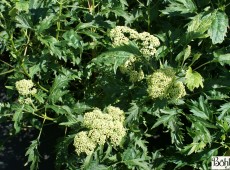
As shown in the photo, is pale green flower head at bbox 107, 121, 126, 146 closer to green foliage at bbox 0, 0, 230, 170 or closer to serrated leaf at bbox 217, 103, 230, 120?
green foliage at bbox 0, 0, 230, 170

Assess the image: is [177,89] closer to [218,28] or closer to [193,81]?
[193,81]

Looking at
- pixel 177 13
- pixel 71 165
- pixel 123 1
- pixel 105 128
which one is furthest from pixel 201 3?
pixel 71 165

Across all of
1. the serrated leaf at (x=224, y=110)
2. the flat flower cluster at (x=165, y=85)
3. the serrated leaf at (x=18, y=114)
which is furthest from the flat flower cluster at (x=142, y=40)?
the serrated leaf at (x=18, y=114)

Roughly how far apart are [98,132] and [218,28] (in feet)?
3.81

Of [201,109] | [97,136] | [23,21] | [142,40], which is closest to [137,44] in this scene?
[142,40]

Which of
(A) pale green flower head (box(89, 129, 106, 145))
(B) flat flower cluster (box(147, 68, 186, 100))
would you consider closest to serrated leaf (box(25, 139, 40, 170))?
(A) pale green flower head (box(89, 129, 106, 145))

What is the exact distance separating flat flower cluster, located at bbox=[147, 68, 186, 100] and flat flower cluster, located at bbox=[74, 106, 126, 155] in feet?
1.07

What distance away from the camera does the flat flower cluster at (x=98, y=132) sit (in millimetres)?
2459

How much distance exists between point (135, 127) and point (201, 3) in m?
1.22

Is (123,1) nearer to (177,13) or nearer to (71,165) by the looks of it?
(177,13)

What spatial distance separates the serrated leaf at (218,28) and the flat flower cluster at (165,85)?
1.53 feet

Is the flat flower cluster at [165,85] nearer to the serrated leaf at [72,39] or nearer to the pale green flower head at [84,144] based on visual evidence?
the pale green flower head at [84,144]

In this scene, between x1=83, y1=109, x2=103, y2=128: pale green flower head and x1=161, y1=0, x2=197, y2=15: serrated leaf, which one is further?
x1=161, y1=0, x2=197, y2=15: serrated leaf

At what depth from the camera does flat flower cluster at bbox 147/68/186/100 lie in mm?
2453
